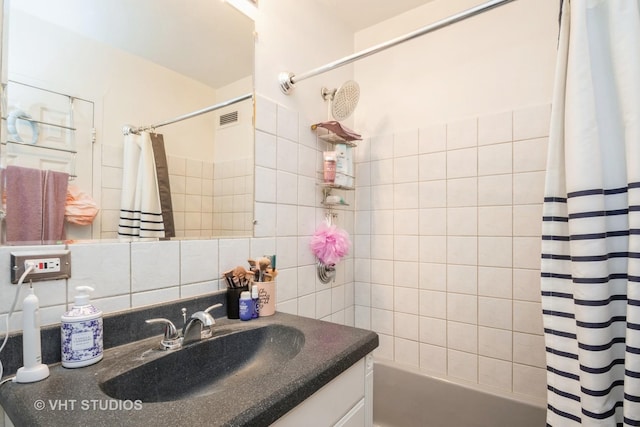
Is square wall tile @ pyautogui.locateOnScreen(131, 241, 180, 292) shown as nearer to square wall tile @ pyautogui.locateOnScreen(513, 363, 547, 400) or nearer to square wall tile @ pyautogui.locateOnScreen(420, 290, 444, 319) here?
square wall tile @ pyautogui.locateOnScreen(420, 290, 444, 319)

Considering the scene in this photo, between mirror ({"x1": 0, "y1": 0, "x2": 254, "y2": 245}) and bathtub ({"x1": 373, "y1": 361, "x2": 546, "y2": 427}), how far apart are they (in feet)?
3.86

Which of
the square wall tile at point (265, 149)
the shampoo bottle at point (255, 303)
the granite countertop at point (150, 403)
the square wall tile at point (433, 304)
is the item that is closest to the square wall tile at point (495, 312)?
the square wall tile at point (433, 304)

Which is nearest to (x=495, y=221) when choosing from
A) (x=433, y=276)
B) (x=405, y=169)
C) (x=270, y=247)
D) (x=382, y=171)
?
(x=433, y=276)

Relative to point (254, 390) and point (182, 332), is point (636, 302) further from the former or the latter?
point (182, 332)

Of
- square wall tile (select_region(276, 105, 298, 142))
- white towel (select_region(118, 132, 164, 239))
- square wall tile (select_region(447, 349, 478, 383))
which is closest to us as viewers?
white towel (select_region(118, 132, 164, 239))

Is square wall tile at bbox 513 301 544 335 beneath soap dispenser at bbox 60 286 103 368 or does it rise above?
beneath

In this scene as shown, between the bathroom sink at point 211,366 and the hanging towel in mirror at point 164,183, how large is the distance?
0.38 meters

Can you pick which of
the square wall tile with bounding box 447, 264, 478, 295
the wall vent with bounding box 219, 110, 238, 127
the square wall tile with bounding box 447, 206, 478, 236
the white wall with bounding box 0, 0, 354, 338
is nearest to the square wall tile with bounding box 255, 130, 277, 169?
the white wall with bounding box 0, 0, 354, 338

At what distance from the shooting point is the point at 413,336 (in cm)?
170

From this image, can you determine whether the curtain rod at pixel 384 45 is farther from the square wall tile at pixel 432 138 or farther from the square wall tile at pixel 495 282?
the square wall tile at pixel 495 282

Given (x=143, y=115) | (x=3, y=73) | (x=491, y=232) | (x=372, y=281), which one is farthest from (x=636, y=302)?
(x=3, y=73)

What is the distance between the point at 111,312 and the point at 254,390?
0.49 m

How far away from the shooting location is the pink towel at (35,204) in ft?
2.36

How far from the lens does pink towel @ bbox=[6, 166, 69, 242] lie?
2.36 feet
